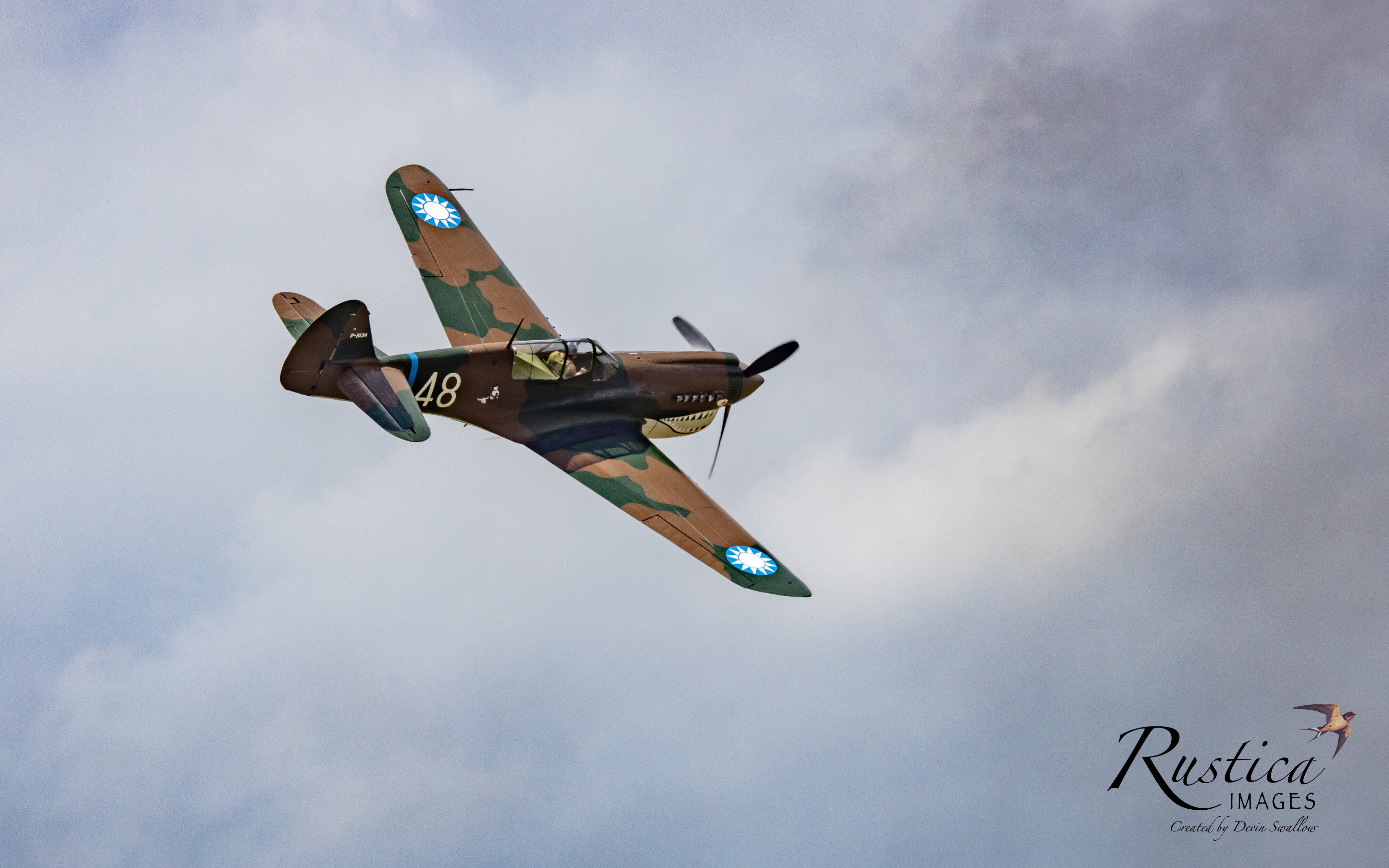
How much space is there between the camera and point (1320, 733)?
90.3 feet

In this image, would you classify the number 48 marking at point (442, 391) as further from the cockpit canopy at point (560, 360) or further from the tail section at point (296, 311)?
the tail section at point (296, 311)

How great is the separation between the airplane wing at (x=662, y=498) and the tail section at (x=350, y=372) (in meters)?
2.93

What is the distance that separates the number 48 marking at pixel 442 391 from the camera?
25938 millimetres

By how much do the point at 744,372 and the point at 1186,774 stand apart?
11097 millimetres

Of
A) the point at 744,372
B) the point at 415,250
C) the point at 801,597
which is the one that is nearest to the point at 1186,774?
the point at 801,597

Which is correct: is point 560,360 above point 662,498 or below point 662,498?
above

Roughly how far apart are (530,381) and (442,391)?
163 cm

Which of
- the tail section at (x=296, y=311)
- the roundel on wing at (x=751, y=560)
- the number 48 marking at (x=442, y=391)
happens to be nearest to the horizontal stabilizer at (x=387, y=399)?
the number 48 marking at (x=442, y=391)

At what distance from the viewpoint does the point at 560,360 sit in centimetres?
2702

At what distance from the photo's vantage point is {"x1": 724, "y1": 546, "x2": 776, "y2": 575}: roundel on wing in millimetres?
24516

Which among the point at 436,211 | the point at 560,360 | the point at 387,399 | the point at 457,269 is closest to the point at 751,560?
the point at 560,360

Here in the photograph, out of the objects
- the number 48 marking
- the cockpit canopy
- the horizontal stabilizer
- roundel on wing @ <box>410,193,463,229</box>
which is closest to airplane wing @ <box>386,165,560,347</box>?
roundel on wing @ <box>410,193,463,229</box>

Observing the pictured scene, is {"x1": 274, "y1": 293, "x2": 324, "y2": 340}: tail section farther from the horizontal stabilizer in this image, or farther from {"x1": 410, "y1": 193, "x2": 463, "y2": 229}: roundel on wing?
{"x1": 410, "y1": 193, "x2": 463, "y2": 229}: roundel on wing

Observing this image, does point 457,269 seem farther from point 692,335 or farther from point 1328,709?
point 1328,709
